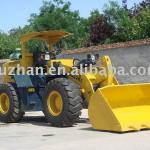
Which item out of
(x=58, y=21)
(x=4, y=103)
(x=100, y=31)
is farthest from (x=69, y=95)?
(x=58, y=21)

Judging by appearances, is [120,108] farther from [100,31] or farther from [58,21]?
[58,21]

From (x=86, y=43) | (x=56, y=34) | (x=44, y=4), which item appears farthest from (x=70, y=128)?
(x=44, y=4)

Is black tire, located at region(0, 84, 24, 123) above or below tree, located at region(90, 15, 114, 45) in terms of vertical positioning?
below

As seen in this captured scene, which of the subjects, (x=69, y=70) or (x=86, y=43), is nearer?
(x=69, y=70)

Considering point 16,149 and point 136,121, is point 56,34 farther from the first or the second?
point 16,149

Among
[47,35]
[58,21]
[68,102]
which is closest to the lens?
[68,102]

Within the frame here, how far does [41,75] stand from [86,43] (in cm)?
1725

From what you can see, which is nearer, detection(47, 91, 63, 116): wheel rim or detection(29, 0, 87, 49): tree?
detection(47, 91, 63, 116): wheel rim

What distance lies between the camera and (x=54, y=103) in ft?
40.2

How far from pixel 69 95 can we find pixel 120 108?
4.08 ft

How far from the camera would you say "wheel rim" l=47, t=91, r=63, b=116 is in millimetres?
11980

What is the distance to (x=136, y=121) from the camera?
10.8 metres

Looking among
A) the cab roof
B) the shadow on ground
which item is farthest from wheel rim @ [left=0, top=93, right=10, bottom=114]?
the cab roof

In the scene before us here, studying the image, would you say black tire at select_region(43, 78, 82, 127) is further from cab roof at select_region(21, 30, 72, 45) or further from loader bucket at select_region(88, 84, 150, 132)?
cab roof at select_region(21, 30, 72, 45)
